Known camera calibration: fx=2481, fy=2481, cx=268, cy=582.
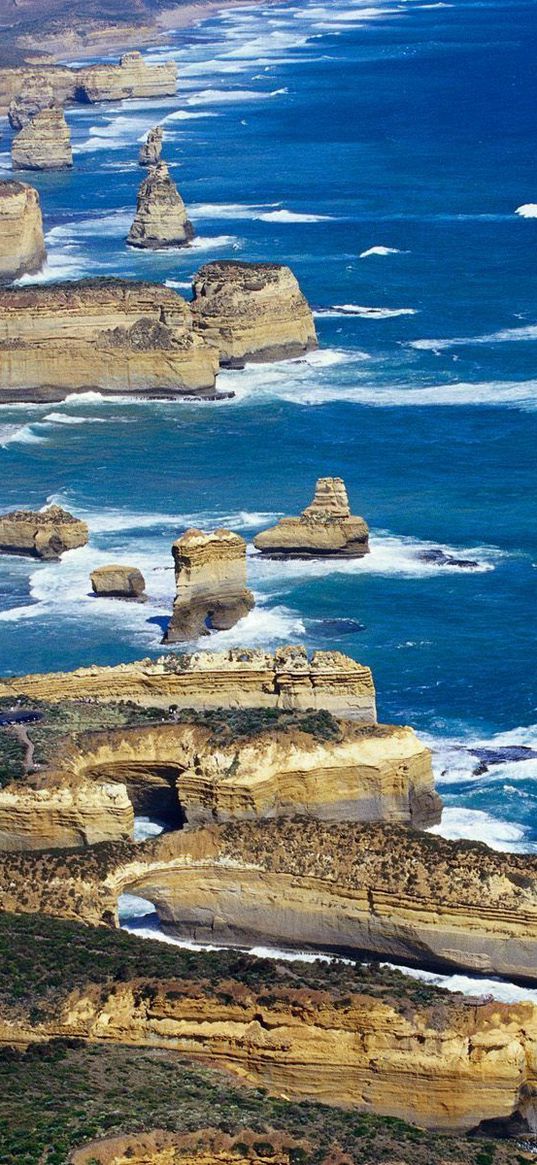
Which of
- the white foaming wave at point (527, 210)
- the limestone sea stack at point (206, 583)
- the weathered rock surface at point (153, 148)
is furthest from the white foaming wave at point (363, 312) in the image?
the limestone sea stack at point (206, 583)

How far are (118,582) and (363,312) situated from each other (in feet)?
142

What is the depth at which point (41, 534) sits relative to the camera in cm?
8169

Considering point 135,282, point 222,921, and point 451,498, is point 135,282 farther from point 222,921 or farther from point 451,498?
point 222,921

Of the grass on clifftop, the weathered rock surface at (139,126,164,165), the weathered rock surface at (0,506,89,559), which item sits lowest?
the grass on clifftop

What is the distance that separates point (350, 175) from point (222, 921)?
110684 mm

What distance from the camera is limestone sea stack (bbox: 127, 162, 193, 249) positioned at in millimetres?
131125

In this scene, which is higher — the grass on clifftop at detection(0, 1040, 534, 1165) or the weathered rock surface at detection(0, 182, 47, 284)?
the weathered rock surface at detection(0, 182, 47, 284)

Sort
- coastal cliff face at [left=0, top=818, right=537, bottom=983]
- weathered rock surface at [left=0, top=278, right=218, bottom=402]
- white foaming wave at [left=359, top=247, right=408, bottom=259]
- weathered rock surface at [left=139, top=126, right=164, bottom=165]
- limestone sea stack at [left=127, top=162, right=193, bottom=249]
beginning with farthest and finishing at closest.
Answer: weathered rock surface at [left=139, top=126, right=164, bottom=165] → limestone sea stack at [left=127, top=162, right=193, bottom=249] → white foaming wave at [left=359, top=247, right=408, bottom=259] → weathered rock surface at [left=0, top=278, right=218, bottom=402] → coastal cliff face at [left=0, top=818, right=537, bottom=983]

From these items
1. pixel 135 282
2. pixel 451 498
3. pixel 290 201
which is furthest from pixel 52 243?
pixel 451 498

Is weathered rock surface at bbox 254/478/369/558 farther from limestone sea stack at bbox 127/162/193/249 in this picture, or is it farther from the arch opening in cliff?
limestone sea stack at bbox 127/162/193/249

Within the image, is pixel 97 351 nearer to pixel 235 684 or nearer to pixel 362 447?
pixel 362 447

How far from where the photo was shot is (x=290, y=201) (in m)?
148

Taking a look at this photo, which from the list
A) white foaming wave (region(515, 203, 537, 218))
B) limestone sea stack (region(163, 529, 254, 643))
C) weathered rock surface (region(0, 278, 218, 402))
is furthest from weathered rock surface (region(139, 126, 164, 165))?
limestone sea stack (region(163, 529, 254, 643))

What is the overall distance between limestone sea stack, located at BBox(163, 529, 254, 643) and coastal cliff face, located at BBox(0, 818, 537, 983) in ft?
66.5
